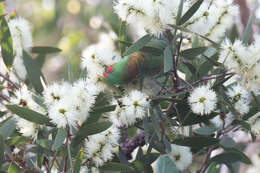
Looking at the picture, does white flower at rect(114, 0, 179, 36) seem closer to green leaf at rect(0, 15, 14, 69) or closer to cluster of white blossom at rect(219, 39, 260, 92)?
cluster of white blossom at rect(219, 39, 260, 92)

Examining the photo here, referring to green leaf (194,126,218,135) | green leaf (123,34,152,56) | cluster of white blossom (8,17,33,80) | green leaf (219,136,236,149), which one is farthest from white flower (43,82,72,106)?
green leaf (219,136,236,149)

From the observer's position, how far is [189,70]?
136 cm

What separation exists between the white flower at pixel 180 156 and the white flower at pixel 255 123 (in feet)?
0.81

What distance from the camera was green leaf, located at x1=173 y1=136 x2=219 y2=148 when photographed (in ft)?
4.20

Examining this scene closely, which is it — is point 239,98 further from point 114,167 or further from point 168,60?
point 114,167

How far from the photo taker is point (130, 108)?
1.13 m

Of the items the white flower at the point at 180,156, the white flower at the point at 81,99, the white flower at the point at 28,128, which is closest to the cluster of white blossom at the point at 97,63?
the white flower at the point at 81,99

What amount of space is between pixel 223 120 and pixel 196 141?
0.12 metres

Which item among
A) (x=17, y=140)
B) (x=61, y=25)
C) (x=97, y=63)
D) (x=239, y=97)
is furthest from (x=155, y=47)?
(x=61, y=25)

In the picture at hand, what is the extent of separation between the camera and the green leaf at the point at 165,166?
44.3 inches

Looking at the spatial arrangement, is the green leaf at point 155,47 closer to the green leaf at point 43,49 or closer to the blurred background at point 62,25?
the green leaf at point 43,49

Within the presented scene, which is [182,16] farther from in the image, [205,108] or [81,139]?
[81,139]

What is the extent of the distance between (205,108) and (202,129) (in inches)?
14.7

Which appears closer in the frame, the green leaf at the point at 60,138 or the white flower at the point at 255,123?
the green leaf at the point at 60,138
